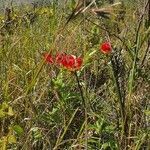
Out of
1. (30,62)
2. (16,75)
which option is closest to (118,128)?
(16,75)

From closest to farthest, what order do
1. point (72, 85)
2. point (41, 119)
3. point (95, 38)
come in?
point (41, 119)
point (72, 85)
point (95, 38)

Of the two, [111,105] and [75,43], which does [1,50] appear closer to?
[75,43]

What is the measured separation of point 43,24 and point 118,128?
212 cm

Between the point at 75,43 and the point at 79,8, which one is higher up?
the point at 79,8

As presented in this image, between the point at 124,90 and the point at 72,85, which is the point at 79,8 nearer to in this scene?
the point at 124,90

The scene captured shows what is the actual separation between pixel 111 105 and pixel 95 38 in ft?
2.99

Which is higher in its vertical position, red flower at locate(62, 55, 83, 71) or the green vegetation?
red flower at locate(62, 55, 83, 71)

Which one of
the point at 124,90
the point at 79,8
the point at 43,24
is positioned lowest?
the point at 43,24

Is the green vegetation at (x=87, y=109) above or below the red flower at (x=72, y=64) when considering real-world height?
below

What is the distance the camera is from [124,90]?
63.6 inches

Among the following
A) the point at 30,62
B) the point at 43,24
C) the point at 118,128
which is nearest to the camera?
A: the point at 118,128

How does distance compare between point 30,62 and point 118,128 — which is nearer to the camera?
point 118,128

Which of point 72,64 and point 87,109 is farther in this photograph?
point 87,109

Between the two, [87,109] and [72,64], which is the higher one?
[72,64]
